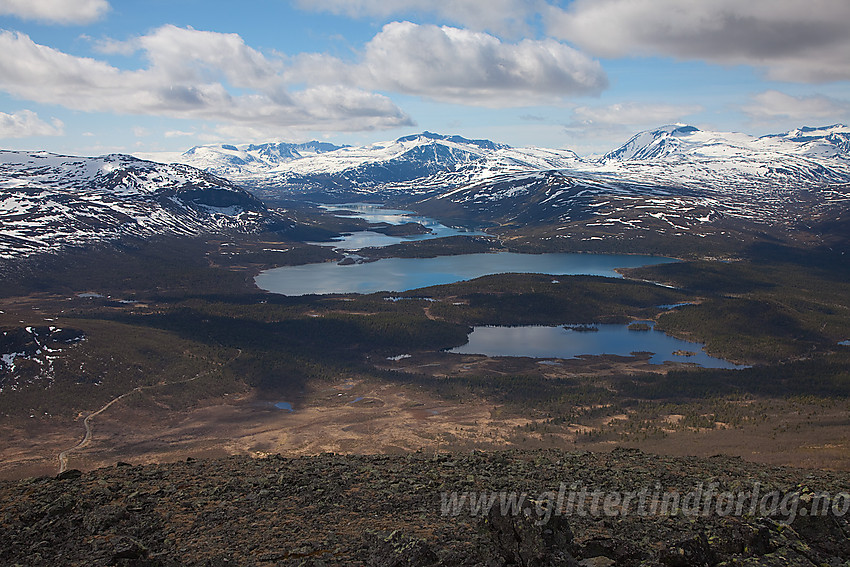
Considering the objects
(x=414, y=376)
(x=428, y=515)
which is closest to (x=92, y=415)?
(x=414, y=376)

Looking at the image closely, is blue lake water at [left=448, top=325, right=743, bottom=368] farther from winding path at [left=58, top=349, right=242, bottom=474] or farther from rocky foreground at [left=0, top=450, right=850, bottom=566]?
rocky foreground at [left=0, top=450, right=850, bottom=566]

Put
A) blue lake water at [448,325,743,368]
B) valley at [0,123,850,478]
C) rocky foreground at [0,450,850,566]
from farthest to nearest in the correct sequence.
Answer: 1. blue lake water at [448,325,743,368]
2. valley at [0,123,850,478]
3. rocky foreground at [0,450,850,566]

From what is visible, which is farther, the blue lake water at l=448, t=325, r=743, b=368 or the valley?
the blue lake water at l=448, t=325, r=743, b=368

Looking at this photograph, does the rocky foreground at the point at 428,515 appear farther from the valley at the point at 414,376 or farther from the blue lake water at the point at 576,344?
the blue lake water at the point at 576,344

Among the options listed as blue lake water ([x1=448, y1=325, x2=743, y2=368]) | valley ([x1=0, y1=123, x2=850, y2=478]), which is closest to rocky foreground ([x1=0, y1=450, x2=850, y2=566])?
valley ([x1=0, y1=123, x2=850, y2=478])

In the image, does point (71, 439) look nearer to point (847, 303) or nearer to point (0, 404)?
point (0, 404)

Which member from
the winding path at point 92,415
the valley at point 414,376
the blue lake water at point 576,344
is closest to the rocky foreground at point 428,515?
the valley at point 414,376

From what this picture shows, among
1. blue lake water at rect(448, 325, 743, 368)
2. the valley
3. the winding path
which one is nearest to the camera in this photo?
the winding path
